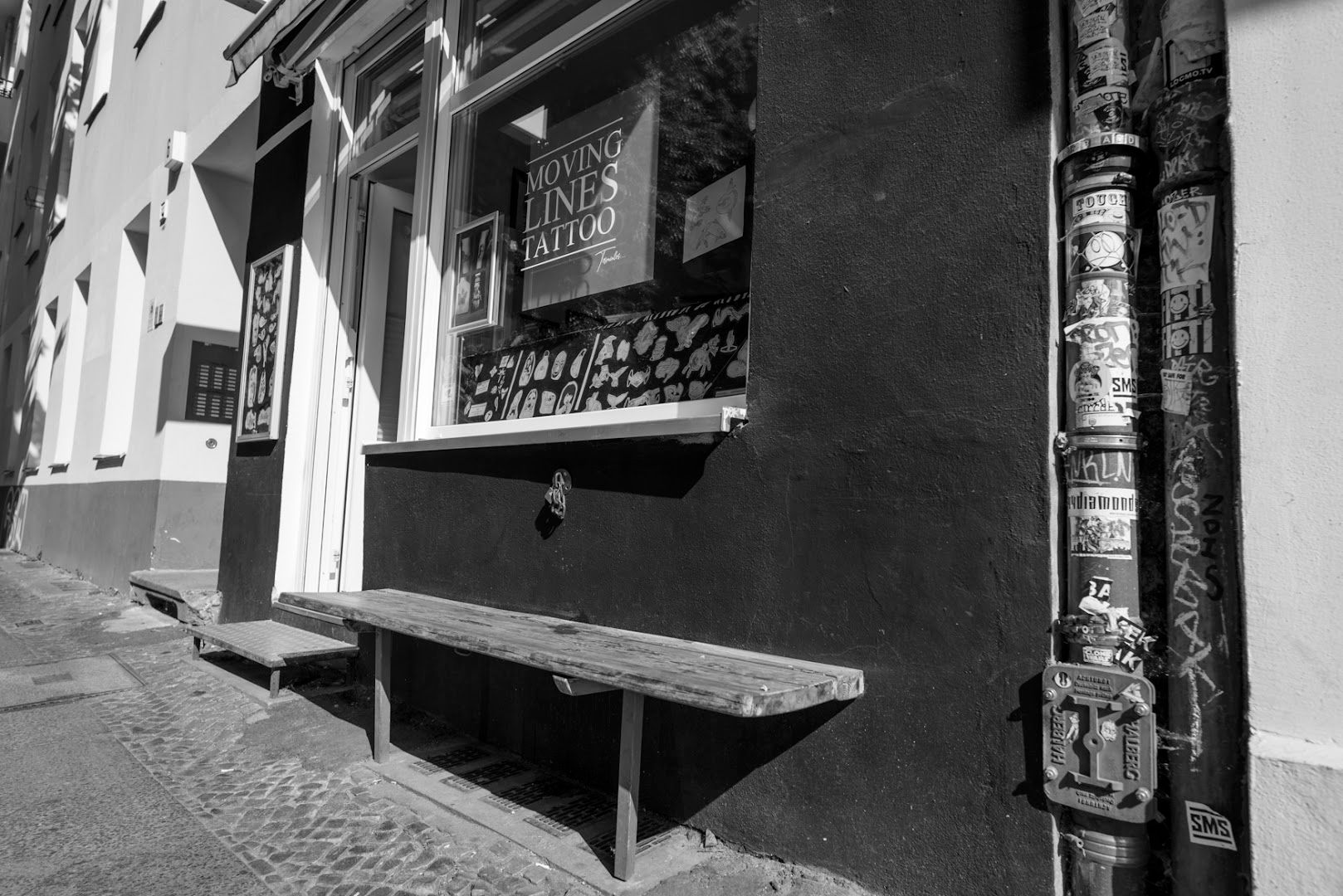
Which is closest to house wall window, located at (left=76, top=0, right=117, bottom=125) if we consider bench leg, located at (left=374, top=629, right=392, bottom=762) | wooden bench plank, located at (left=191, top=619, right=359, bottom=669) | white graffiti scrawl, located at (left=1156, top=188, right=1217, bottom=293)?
wooden bench plank, located at (left=191, top=619, right=359, bottom=669)

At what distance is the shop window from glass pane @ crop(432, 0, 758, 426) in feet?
14.1

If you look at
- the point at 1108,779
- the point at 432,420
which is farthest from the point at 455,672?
the point at 1108,779

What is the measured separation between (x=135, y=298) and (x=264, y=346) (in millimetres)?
4921

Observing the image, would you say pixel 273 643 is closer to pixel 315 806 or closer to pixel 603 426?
pixel 315 806

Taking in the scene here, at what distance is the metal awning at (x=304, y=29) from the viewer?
4160 millimetres

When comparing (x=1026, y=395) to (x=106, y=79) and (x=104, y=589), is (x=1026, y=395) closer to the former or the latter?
(x=104, y=589)

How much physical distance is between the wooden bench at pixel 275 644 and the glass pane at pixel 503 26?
9.88 feet

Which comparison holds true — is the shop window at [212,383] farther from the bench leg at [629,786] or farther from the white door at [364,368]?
the bench leg at [629,786]

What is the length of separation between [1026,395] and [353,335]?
413 cm

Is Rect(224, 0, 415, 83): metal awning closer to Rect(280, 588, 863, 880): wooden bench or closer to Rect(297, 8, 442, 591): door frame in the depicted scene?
Rect(297, 8, 442, 591): door frame

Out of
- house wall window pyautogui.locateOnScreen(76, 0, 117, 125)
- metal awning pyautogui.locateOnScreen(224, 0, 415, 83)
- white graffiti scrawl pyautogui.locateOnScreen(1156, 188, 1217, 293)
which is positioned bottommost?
white graffiti scrawl pyautogui.locateOnScreen(1156, 188, 1217, 293)

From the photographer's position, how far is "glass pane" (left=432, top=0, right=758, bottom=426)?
2.99 m

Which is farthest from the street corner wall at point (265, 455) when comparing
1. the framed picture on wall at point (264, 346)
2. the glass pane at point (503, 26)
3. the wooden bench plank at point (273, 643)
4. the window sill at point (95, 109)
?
the window sill at point (95, 109)

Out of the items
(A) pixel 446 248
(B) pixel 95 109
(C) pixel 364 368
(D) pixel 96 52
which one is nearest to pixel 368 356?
(C) pixel 364 368
